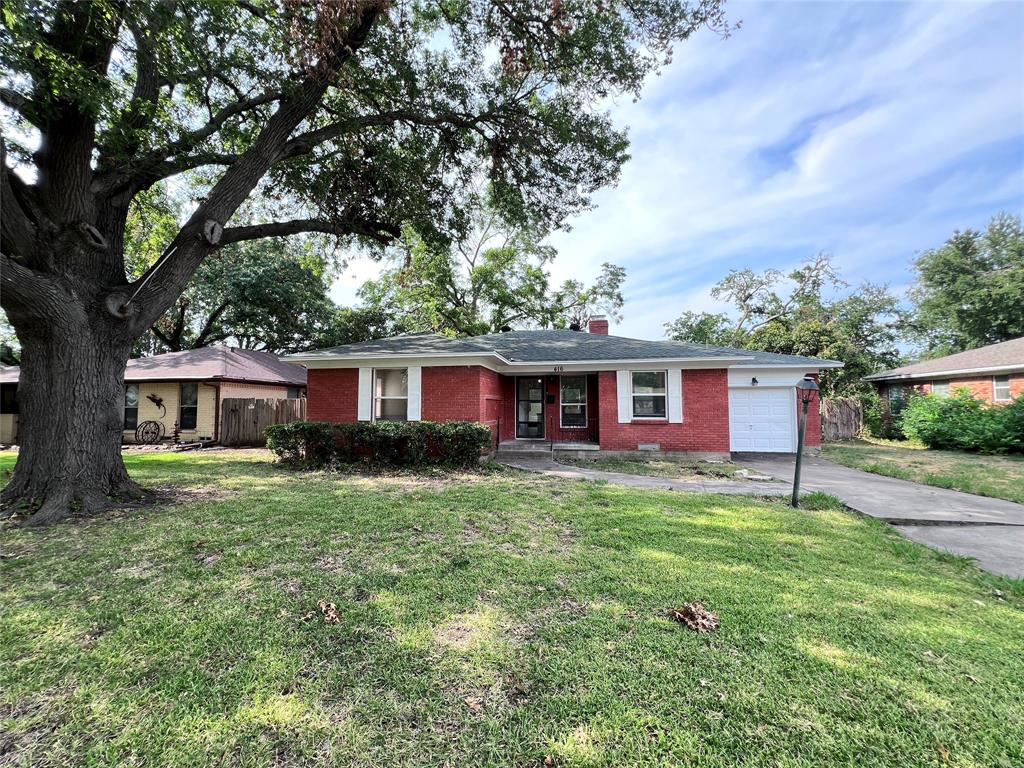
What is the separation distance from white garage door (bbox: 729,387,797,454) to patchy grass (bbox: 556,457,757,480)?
8.32 ft

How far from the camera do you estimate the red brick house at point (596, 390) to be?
11.3 metres

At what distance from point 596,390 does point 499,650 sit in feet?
37.6

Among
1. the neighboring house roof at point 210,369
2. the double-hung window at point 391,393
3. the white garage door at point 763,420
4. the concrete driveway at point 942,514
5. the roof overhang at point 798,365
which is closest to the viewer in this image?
the concrete driveway at point 942,514

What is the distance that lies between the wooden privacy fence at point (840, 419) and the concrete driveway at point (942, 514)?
9.73 m

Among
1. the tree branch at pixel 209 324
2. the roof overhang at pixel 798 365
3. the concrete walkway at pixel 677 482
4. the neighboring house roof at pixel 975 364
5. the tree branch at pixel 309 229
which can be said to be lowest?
the concrete walkway at pixel 677 482

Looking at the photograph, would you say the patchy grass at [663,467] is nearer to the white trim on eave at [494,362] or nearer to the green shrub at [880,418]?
the white trim on eave at [494,362]

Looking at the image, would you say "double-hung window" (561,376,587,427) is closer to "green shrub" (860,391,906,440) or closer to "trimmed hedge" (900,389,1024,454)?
"trimmed hedge" (900,389,1024,454)

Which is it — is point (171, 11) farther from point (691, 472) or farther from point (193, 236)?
point (691, 472)

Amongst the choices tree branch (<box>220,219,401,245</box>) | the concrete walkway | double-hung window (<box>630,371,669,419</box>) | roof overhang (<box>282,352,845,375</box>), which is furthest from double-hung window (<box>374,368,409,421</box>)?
double-hung window (<box>630,371,669,419</box>)

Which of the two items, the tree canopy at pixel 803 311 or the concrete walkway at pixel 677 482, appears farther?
the tree canopy at pixel 803 311

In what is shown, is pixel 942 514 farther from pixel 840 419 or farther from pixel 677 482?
pixel 840 419

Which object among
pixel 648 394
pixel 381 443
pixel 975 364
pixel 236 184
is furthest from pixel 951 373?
pixel 236 184

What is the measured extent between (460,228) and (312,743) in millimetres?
10532

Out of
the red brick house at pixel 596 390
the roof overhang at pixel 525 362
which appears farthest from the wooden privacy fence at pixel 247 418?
the roof overhang at pixel 525 362
